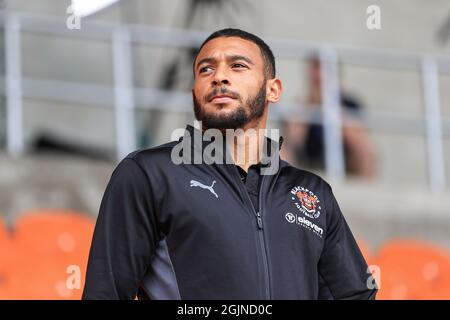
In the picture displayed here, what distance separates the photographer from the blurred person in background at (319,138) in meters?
9.68

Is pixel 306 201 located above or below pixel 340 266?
above

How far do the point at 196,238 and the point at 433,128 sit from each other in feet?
25.4

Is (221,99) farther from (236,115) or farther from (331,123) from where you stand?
(331,123)

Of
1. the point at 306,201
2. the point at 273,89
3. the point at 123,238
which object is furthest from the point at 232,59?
the point at 123,238

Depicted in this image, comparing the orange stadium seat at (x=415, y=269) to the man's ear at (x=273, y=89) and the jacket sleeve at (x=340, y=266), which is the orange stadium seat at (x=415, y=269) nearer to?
the jacket sleeve at (x=340, y=266)

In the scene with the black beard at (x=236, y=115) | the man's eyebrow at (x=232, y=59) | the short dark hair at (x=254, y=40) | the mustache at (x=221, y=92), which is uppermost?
the short dark hair at (x=254, y=40)

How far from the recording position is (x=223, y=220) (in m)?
3.01

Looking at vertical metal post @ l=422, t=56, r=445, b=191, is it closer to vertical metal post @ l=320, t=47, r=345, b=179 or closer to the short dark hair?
vertical metal post @ l=320, t=47, r=345, b=179

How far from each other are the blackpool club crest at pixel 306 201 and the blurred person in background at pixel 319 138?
6043 mm

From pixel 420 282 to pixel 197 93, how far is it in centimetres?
629

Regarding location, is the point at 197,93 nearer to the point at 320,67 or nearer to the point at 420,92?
the point at 320,67

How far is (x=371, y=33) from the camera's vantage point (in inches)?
485

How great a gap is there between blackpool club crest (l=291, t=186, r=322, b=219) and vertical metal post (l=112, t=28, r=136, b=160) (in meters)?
5.58

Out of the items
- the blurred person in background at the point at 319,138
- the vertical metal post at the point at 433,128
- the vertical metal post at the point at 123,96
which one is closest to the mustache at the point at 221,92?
the vertical metal post at the point at 123,96
